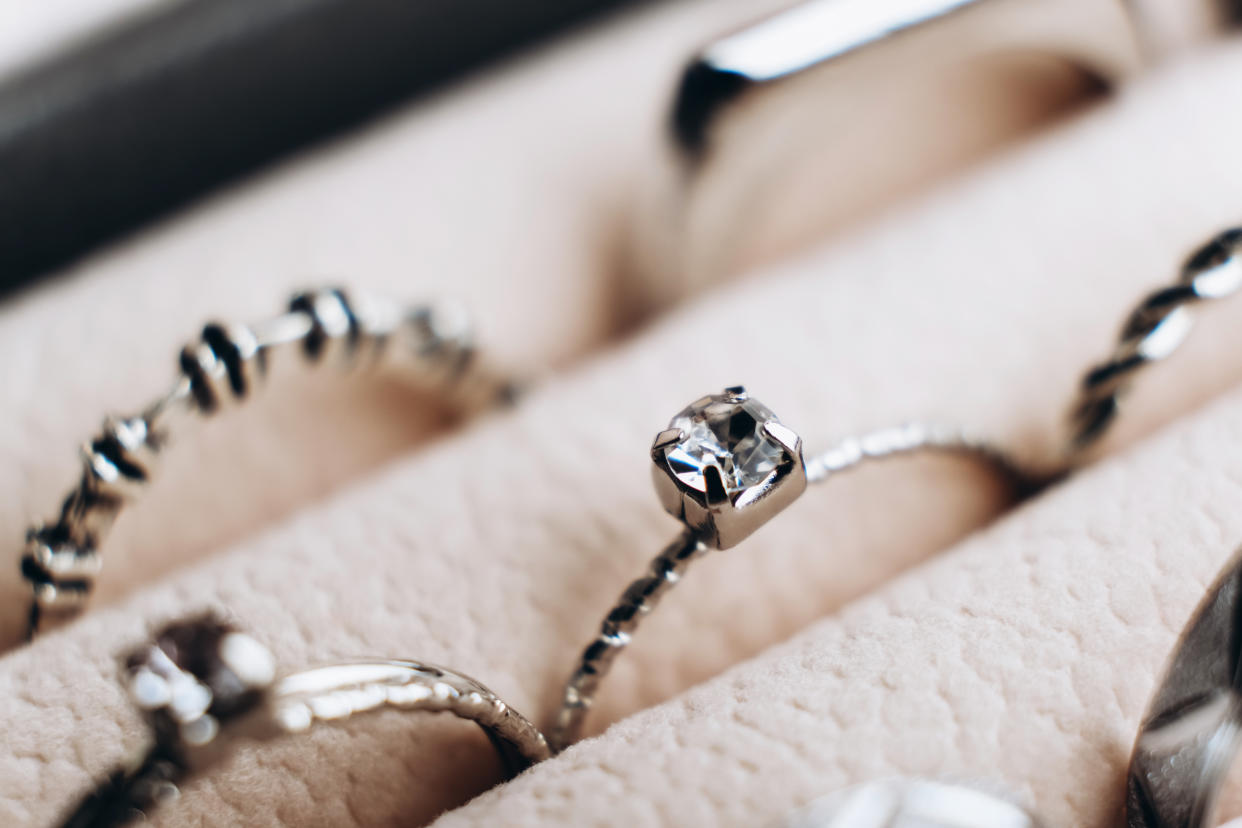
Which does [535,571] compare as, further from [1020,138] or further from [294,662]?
[1020,138]

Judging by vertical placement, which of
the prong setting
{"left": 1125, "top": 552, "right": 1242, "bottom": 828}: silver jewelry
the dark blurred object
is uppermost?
the dark blurred object

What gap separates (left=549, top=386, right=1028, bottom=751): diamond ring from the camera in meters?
0.23

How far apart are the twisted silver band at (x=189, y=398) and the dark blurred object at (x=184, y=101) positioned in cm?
13

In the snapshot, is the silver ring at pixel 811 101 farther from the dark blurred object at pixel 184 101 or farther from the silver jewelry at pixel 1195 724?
the silver jewelry at pixel 1195 724

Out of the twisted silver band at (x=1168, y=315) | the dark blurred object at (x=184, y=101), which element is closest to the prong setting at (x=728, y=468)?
the twisted silver band at (x=1168, y=315)

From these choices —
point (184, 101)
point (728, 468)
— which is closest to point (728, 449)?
point (728, 468)

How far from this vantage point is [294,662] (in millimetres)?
246

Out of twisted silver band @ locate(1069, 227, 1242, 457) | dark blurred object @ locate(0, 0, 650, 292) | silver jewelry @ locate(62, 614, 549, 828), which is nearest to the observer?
silver jewelry @ locate(62, 614, 549, 828)

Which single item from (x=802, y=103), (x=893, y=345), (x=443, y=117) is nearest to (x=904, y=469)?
(x=893, y=345)

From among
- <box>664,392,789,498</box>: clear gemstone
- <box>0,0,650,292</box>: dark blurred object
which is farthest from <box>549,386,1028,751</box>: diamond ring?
<box>0,0,650,292</box>: dark blurred object

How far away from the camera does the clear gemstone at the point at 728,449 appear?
23cm

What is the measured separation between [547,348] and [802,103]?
133 millimetres

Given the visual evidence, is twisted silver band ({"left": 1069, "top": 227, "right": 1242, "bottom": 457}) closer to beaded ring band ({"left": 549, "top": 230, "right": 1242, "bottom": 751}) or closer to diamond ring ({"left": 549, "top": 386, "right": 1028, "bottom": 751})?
beaded ring band ({"left": 549, "top": 230, "right": 1242, "bottom": 751})

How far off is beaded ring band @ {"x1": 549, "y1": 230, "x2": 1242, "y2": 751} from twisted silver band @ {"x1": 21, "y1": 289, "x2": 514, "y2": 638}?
0.13 meters
